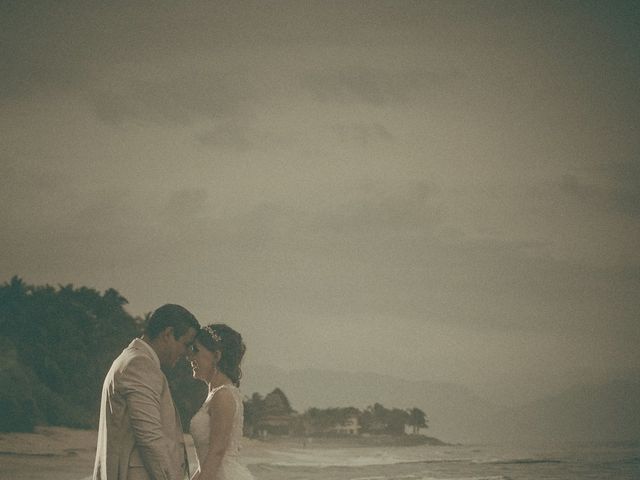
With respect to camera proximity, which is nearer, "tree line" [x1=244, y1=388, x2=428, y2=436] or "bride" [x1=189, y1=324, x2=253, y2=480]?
"bride" [x1=189, y1=324, x2=253, y2=480]

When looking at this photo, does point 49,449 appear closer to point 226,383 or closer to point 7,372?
point 7,372

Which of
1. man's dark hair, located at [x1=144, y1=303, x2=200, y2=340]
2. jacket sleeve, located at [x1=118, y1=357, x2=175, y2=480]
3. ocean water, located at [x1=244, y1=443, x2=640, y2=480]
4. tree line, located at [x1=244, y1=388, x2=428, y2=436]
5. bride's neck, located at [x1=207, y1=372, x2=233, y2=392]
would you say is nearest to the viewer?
jacket sleeve, located at [x1=118, y1=357, x2=175, y2=480]

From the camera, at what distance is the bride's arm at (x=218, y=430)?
381 cm

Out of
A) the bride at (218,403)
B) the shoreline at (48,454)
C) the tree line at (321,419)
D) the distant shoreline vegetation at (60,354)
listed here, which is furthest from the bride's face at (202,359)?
the tree line at (321,419)

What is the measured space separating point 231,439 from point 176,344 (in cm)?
59

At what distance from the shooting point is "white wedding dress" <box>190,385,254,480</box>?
3.90 meters

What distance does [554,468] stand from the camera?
22.2m

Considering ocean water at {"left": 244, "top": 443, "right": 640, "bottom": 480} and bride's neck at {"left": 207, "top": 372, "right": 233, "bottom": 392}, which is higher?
bride's neck at {"left": 207, "top": 372, "right": 233, "bottom": 392}

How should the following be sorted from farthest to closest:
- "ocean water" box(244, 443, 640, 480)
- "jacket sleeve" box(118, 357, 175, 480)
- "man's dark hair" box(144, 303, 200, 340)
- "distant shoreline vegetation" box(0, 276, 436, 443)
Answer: "ocean water" box(244, 443, 640, 480) < "distant shoreline vegetation" box(0, 276, 436, 443) < "man's dark hair" box(144, 303, 200, 340) < "jacket sleeve" box(118, 357, 175, 480)

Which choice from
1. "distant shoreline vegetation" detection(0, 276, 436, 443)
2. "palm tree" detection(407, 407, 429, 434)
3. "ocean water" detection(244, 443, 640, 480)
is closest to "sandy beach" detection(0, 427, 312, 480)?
"distant shoreline vegetation" detection(0, 276, 436, 443)

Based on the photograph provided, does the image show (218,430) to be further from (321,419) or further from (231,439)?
(321,419)

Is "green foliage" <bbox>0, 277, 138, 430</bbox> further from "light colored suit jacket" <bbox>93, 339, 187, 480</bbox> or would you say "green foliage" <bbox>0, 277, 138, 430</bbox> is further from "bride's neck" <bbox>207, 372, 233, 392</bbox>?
"light colored suit jacket" <bbox>93, 339, 187, 480</bbox>

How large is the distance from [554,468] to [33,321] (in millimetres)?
14057

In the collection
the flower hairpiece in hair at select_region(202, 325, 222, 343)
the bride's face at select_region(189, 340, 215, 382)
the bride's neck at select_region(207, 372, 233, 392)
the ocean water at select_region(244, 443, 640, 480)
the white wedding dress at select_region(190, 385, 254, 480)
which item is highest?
the flower hairpiece in hair at select_region(202, 325, 222, 343)
